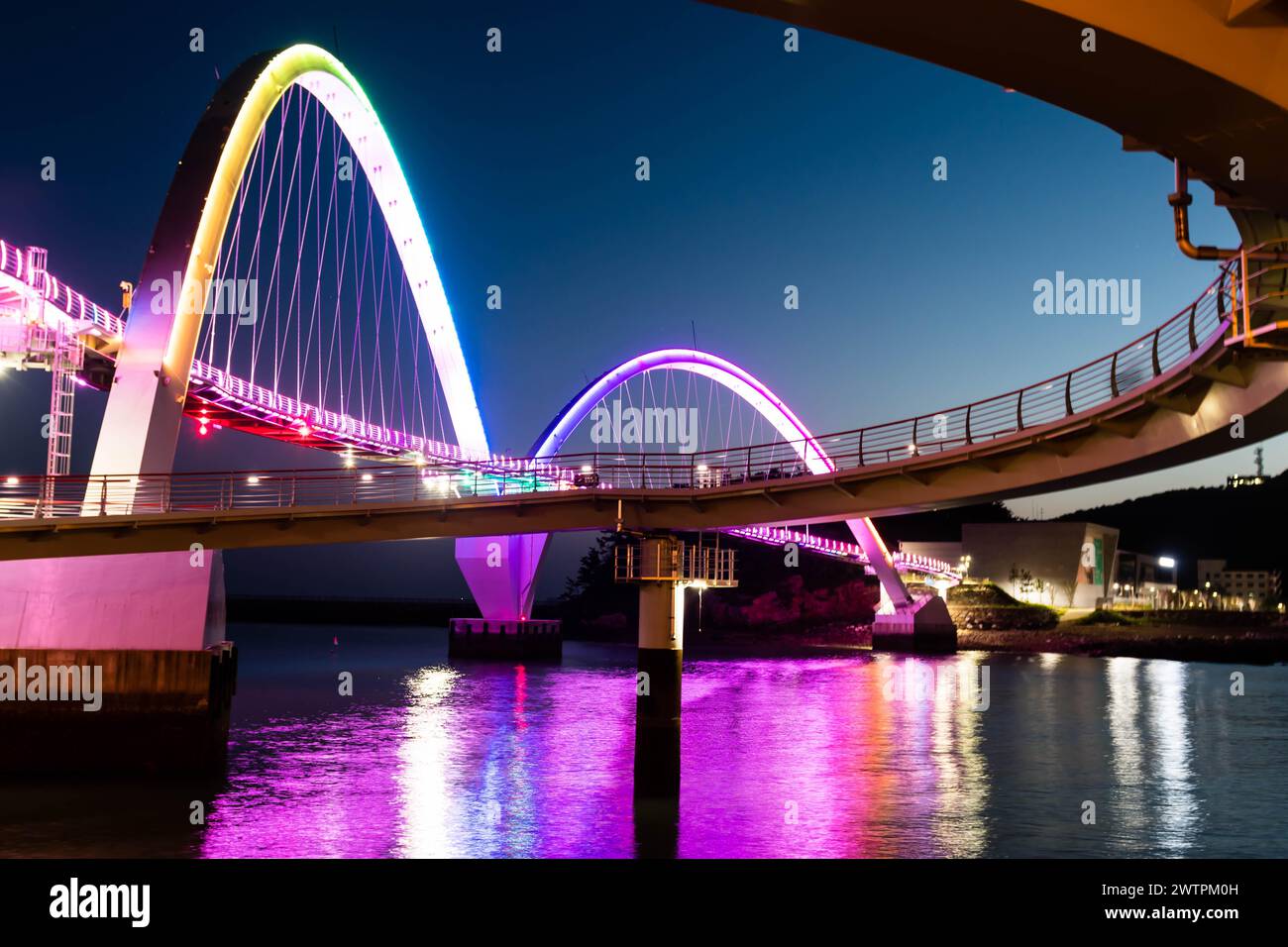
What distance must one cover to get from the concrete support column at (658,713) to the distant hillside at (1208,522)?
150m

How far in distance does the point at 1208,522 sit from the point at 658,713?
17013 centimetres

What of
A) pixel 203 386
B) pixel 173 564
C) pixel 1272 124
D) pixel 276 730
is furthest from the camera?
pixel 203 386

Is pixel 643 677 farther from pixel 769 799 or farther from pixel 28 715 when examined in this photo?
pixel 28 715

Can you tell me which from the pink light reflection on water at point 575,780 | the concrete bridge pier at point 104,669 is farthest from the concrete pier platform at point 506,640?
the concrete bridge pier at point 104,669

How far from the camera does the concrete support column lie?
23781 millimetres

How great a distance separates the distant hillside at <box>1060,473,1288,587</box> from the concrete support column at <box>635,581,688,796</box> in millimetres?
150370

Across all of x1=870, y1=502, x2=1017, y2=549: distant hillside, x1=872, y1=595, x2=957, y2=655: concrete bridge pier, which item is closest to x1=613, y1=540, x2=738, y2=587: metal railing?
x1=872, y1=595, x2=957, y2=655: concrete bridge pier

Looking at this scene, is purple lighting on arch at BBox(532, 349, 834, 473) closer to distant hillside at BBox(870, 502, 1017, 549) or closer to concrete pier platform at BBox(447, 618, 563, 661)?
concrete pier platform at BBox(447, 618, 563, 661)

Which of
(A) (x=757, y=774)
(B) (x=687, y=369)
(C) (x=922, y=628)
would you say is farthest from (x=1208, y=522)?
(A) (x=757, y=774)
